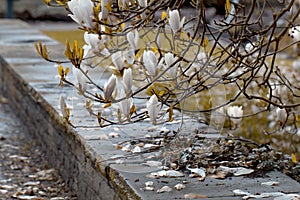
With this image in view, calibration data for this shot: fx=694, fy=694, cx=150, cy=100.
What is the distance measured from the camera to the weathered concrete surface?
2275 millimetres

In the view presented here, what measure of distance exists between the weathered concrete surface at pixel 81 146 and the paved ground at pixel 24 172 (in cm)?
6

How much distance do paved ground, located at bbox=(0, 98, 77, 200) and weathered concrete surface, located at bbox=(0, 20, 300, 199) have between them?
63 mm

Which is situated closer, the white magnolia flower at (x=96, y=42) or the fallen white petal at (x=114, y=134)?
the white magnolia flower at (x=96, y=42)

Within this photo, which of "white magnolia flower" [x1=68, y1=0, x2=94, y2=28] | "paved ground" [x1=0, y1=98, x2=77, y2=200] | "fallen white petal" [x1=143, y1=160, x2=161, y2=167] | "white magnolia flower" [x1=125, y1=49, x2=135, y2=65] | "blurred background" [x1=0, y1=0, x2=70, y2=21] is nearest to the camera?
"white magnolia flower" [x1=68, y1=0, x2=94, y2=28]

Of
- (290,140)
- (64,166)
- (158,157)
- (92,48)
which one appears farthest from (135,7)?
(290,140)

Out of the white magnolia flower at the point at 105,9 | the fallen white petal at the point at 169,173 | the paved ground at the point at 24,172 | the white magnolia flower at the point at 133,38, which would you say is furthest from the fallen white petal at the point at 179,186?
the paved ground at the point at 24,172

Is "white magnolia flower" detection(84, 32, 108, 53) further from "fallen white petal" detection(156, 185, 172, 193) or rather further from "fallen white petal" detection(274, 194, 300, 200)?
"fallen white petal" detection(274, 194, 300, 200)

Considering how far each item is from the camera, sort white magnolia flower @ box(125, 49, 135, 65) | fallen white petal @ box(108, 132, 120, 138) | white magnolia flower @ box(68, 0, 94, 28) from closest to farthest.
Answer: white magnolia flower @ box(68, 0, 94, 28), white magnolia flower @ box(125, 49, 135, 65), fallen white petal @ box(108, 132, 120, 138)

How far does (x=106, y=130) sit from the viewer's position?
2.99 m

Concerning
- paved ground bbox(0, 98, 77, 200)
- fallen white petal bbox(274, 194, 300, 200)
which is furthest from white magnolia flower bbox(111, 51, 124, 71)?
paved ground bbox(0, 98, 77, 200)

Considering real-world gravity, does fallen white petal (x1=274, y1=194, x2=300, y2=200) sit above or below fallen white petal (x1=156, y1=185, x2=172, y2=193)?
below

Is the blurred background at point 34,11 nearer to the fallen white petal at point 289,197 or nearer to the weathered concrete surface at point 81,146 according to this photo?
the weathered concrete surface at point 81,146

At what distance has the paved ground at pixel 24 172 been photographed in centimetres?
325

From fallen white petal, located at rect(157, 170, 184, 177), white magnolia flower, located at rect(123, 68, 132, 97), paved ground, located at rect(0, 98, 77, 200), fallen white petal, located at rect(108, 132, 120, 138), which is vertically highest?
white magnolia flower, located at rect(123, 68, 132, 97)
